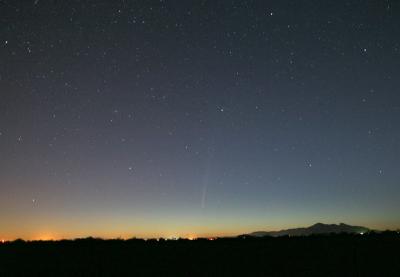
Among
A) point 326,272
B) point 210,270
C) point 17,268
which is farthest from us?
point 17,268

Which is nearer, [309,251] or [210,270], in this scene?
[210,270]

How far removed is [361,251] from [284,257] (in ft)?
18.1

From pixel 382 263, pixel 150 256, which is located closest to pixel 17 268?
pixel 150 256

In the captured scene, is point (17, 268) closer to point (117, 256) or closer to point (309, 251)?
point (117, 256)

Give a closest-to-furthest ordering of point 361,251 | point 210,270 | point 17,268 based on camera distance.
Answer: point 210,270 < point 17,268 < point 361,251

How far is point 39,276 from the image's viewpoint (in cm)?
2806

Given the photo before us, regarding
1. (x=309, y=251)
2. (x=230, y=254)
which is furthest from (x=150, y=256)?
(x=309, y=251)

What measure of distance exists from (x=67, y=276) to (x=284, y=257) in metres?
14.2

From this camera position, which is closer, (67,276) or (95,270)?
(67,276)

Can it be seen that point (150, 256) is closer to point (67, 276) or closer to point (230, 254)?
point (230, 254)

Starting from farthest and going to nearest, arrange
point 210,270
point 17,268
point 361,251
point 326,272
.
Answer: point 361,251 → point 17,268 → point 210,270 → point 326,272

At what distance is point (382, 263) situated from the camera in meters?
29.4

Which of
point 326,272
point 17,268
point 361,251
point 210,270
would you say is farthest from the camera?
point 361,251

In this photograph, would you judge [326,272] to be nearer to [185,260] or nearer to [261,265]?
[261,265]
